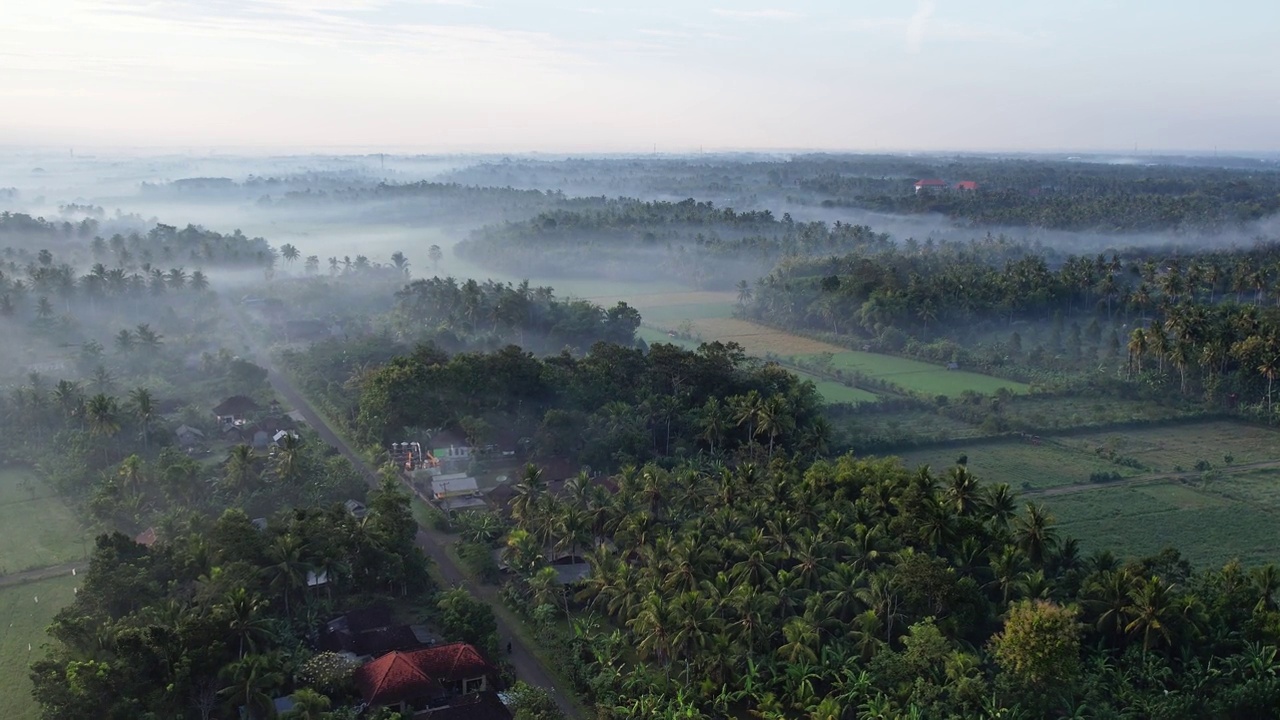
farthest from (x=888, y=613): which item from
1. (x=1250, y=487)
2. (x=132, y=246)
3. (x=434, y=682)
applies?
(x=132, y=246)

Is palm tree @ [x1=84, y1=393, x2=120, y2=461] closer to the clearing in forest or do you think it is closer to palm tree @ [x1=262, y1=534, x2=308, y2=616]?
palm tree @ [x1=262, y1=534, x2=308, y2=616]

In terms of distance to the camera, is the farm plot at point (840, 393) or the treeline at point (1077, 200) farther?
the treeline at point (1077, 200)

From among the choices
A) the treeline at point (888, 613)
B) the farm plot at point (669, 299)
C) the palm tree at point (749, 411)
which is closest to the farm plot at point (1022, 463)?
the palm tree at point (749, 411)

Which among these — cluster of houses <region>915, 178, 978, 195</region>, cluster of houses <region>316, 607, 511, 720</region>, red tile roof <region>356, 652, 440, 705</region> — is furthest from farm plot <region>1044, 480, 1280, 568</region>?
cluster of houses <region>915, 178, 978, 195</region>

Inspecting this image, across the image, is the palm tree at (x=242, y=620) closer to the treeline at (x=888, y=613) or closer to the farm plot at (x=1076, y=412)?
the treeline at (x=888, y=613)

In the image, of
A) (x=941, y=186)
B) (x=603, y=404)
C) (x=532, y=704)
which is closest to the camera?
(x=532, y=704)

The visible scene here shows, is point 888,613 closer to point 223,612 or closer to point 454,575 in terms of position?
point 454,575

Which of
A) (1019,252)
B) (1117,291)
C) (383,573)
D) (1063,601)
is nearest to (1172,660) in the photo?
(1063,601)
